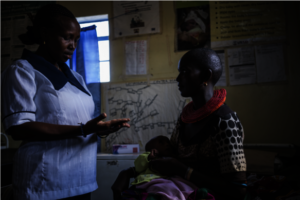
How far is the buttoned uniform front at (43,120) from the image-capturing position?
2.99 feet

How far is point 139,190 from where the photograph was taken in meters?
1.03

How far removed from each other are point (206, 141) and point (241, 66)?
6.72ft

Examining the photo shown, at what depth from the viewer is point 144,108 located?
3062mm

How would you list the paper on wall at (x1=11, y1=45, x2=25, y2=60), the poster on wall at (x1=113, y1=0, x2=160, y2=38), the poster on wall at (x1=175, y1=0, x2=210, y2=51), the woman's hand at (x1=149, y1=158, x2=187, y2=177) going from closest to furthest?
the woman's hand at (x1=149, y1=158, x2=187, y2=177) < the poster on wall at (x1=175, y1=0, x2=210, y2=51) < the poster on wall at (x1=113, y1=0, x2=160, y2=38) < the paper on wall at (x1=11, y1=45, x2=25, y2=60)

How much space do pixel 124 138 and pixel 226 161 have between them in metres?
2.24

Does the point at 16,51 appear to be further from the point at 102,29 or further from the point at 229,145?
the point at 229,145

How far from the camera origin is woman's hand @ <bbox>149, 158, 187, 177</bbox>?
1.04m

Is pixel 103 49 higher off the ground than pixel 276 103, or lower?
higher

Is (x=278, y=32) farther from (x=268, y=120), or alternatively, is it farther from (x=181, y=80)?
(x=181, y=80)

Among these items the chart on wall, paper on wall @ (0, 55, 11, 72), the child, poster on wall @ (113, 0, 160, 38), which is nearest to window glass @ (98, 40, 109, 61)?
poster on wall @ (113, 0, 160, 38)

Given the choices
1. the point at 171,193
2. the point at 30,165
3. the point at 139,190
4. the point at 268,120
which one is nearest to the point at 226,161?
the point at 171,193

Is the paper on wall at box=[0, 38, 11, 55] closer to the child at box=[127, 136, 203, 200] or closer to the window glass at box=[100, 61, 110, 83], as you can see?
the window glass at box=[100, 61, 110, 83]

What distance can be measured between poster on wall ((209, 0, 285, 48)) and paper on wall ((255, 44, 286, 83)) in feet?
0.41

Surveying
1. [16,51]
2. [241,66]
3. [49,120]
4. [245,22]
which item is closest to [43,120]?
[49,120]
